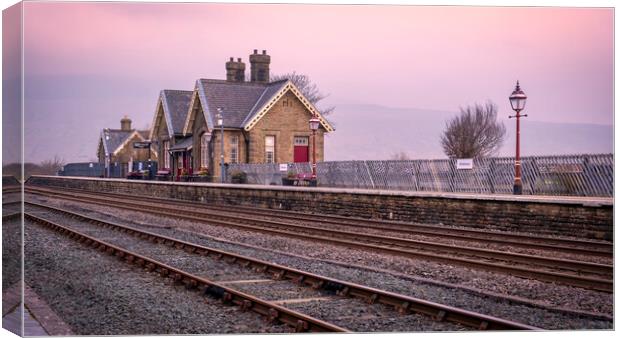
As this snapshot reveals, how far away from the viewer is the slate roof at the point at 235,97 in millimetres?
40781

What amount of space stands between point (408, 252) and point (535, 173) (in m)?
9.19

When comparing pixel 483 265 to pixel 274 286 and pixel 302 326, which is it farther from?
pixel 302 326

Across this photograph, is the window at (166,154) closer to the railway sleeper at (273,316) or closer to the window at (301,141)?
the window at (301,141)

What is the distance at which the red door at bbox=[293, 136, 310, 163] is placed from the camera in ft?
132

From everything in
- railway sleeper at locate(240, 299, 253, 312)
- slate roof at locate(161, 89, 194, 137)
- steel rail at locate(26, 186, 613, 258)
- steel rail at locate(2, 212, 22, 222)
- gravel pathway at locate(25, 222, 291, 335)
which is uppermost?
slate roof at locate(161, 89, 194, 137)

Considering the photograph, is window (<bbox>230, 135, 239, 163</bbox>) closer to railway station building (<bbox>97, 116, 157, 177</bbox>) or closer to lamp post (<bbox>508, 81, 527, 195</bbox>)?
railway station building (<bbox>97, 116, 157, 177</bbox>)

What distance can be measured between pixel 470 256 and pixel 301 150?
91.0 feet

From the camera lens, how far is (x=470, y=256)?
13.3m

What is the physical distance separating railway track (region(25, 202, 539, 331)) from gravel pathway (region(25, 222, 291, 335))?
0.20 m

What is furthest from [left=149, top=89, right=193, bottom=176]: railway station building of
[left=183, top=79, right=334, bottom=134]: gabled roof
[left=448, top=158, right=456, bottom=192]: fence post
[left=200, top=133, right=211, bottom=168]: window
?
[left=448, top=158, right=456, bottom=192]: fence post

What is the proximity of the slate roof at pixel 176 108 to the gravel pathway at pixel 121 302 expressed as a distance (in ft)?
106

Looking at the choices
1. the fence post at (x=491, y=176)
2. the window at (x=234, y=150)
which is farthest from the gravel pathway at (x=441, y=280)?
the window at (x=234, y=150)

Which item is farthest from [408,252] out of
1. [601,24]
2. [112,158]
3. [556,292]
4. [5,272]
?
[112,158]

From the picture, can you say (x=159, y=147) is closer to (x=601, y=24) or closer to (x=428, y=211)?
(x=428, y=211)
